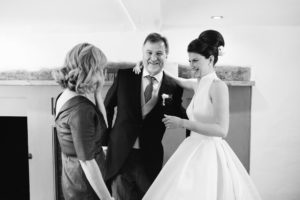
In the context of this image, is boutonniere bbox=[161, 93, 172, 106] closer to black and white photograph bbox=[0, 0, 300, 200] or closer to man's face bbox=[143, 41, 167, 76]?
black and white photograph bbox=[0, 0, 300, 200]

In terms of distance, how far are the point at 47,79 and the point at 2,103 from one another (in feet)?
1.68

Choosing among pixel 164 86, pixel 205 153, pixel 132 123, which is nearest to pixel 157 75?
pixel 164 86

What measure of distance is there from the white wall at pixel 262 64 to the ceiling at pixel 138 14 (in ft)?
0.35

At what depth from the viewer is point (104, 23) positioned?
2311 millimetres

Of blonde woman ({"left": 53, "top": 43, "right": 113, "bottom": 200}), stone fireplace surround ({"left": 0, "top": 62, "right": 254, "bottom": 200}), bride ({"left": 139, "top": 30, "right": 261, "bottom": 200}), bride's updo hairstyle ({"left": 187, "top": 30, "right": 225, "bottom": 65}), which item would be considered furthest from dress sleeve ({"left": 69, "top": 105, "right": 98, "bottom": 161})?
stone fireplace surround ({"left": 0, "top": 62, "right": 254, "bottom": 200})

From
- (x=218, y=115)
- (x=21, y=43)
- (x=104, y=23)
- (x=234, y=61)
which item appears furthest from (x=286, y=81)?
(x=21, y=43)

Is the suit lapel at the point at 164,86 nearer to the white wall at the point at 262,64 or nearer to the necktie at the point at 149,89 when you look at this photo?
the necktie at the point at 149,89

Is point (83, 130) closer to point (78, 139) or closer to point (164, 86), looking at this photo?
point (78, 139)

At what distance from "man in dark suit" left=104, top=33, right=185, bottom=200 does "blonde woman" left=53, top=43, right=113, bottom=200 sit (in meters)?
0.42

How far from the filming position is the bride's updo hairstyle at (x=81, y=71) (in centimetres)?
127

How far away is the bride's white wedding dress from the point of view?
1.47 meters

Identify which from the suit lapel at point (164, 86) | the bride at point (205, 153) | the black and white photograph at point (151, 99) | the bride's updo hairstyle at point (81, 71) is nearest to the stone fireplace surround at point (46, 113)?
the black and white photograph at point (151, 99)

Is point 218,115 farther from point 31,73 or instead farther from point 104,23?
point 31,73

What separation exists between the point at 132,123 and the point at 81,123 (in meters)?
0.57
